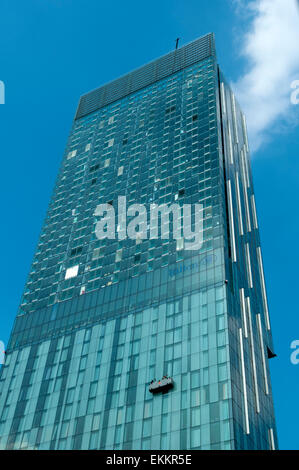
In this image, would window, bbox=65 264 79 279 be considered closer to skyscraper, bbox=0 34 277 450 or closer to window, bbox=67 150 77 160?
skyscraper, bbox=0 34 277 450

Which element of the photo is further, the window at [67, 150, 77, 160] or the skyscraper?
the window at [67, 150, 77, 160]

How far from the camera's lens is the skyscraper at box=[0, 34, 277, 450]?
7400 cm

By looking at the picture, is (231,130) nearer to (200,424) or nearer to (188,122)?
(188,122)

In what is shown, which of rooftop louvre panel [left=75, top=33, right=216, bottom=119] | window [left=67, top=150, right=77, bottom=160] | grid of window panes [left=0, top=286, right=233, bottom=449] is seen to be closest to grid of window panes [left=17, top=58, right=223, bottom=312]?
window [left=67, top=150, right=77, bottom=160]

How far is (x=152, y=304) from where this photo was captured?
87625 mm

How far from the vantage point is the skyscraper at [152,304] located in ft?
243

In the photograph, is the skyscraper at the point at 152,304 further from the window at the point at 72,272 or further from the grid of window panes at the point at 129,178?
the window at the point at 72,272

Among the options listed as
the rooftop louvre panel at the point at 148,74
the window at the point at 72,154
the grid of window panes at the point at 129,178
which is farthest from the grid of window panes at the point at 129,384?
the rooftop louvre panel at the point at 148,74

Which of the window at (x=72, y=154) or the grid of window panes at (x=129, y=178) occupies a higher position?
the window at (x=72, y=154)

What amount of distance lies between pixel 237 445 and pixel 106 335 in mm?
29463

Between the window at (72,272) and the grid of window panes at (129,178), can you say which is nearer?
the grid of window panes at (129,178)

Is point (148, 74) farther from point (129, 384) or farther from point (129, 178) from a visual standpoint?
point (129, 384)

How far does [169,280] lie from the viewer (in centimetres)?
8881

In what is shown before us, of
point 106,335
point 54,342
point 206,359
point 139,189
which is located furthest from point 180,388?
point 139,189
